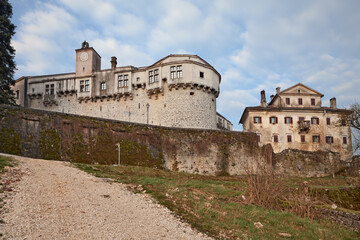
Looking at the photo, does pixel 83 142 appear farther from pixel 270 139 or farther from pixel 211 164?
pixel 270 139

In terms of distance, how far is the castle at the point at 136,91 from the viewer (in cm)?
4128

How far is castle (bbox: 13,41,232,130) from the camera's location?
41.3 metres

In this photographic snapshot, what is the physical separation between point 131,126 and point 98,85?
21.8 metres

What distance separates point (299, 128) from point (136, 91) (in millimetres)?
27193

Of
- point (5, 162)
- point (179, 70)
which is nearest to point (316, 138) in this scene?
point (179, 70)

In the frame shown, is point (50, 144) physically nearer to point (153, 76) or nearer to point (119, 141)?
point (119, 141)

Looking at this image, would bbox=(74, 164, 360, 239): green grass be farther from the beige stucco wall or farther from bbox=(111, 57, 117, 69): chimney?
bbox=(111, 57, 117, 69): chimney

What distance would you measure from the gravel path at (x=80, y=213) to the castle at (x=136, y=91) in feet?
94.0

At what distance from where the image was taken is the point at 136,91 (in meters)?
45.1

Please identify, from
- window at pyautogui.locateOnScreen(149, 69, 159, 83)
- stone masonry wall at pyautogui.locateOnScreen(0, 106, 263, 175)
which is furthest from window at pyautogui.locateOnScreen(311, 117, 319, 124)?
window at pyautogui.locateOnScreen(149, 69, 159, 83)

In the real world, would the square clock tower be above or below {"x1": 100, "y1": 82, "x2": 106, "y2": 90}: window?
above

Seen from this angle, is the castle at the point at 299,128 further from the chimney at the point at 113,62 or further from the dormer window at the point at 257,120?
the chimney at the point at 113,62

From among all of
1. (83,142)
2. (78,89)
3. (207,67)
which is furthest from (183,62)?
(83,142)

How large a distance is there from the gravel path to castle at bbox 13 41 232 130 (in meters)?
28.7
